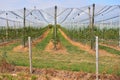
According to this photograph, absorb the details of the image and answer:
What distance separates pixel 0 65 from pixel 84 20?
31.2 m

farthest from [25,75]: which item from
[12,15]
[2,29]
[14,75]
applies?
[12,15]

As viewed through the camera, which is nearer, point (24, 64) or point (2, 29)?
point (24, 64)

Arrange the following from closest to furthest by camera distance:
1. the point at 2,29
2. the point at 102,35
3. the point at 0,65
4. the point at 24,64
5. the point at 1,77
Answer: the point at 1,77, the point at 0,65, the point at 24,64, the point at 102,35, the point at 2,29

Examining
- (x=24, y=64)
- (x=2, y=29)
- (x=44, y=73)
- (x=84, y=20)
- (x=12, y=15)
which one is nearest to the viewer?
(x=44, y=73)

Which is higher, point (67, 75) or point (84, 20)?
point (84, 20)

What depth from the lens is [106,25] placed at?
3675 cm

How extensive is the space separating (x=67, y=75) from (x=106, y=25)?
1051 inches

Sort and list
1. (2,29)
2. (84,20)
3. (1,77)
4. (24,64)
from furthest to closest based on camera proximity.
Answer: (84,20) → (2,29) → (24,64) → (1,77)

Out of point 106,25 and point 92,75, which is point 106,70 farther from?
point 106,25

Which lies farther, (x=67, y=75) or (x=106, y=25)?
(x=106, y=25)

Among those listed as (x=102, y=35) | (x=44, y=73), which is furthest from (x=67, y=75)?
(x=102, y=35)

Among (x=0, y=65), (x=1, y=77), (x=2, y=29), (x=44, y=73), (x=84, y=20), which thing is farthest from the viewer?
(x=84, y=20)

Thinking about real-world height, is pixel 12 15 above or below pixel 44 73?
above

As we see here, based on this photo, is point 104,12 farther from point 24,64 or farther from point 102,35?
point 24,64
